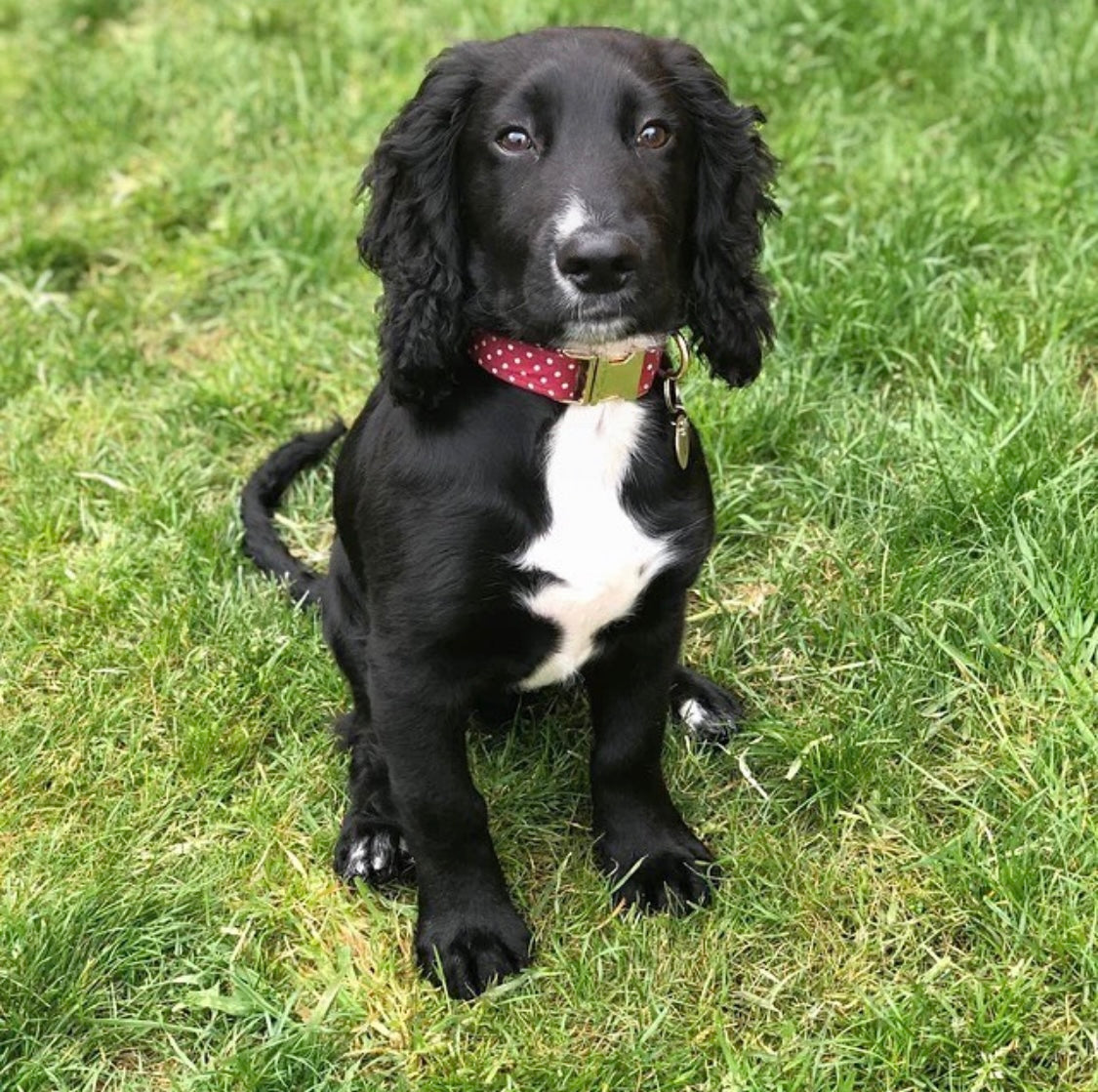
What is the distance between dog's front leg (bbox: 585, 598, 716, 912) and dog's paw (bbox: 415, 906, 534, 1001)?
0.23m

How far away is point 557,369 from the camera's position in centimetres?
250

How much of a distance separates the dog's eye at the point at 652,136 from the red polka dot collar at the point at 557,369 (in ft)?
1.12

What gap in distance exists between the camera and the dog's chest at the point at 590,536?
2.53 m

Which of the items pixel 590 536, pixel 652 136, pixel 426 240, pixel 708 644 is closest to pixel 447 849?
pixel 590 536

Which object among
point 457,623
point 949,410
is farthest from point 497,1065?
point 949,410

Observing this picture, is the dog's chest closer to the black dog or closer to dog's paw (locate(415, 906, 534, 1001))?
the black dog

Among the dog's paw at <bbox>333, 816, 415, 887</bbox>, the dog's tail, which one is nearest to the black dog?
the dog's paw at <bbox>333, 816, 415, 887</bbox>

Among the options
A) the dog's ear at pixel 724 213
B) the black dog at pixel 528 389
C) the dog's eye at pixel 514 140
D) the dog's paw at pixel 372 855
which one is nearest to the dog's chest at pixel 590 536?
the black dog at pixel 528 389

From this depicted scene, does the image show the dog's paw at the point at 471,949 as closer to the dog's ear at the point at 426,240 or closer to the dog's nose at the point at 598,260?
the dog's ear at the point at 426,240

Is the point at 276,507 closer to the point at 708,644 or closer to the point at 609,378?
the point at 708,644

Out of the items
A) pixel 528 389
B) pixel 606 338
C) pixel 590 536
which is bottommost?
pixel 590 536

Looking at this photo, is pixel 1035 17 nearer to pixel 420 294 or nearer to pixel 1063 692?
pixel 1063 692

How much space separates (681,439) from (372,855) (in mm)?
1014

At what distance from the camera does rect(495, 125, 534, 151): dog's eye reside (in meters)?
2.43
